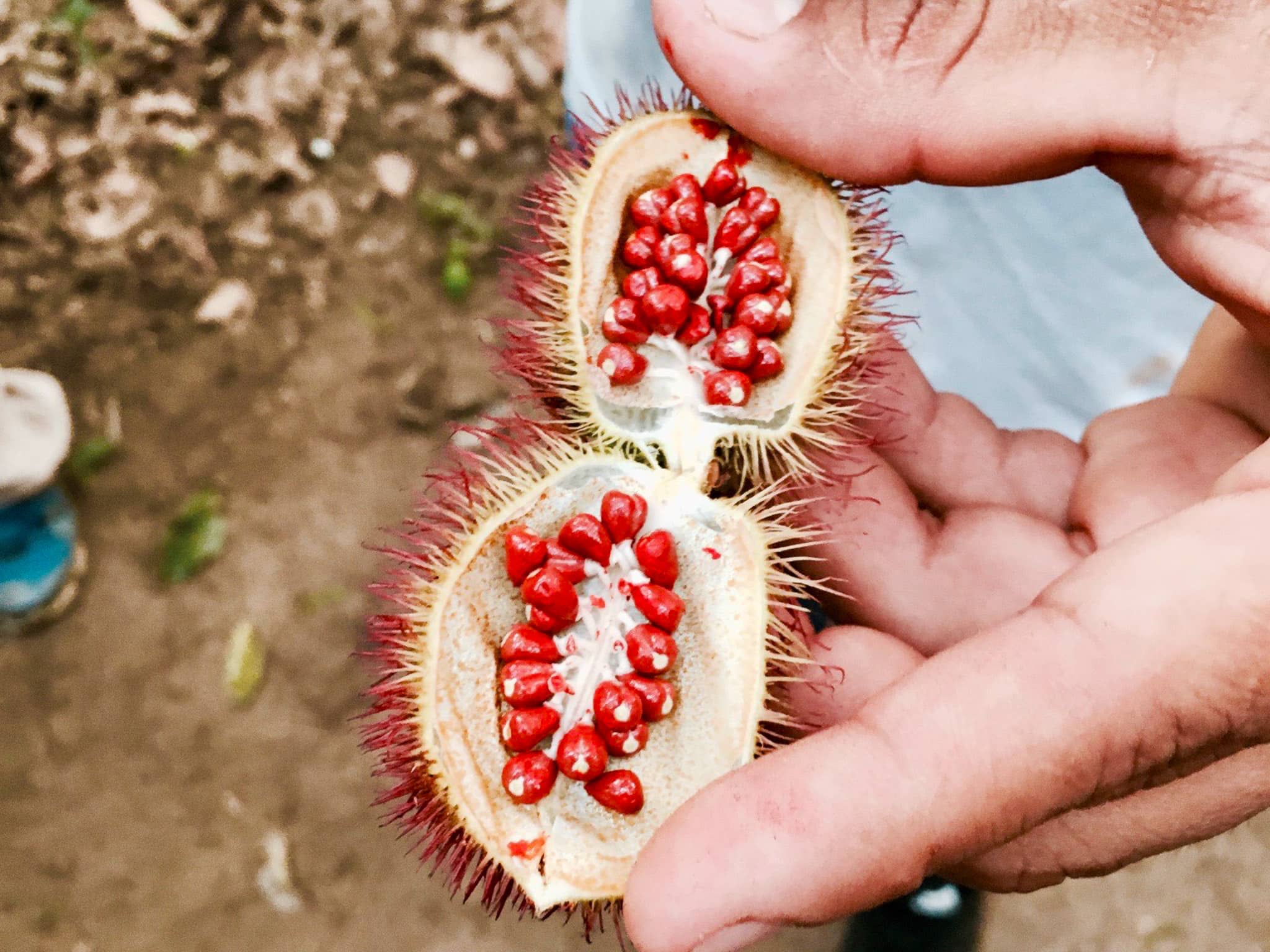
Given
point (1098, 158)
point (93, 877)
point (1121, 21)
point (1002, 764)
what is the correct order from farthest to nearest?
point (93, 877), point (1098, 158), point (1121, 21), point (1002, 764)

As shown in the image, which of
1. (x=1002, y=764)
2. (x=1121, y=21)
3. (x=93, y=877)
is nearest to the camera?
(x=1002, y=764)

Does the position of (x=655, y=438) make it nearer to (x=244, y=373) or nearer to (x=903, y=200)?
Result: (x=903, y=200)

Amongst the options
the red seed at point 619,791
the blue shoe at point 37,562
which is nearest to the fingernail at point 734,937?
the red seed at point 619,791

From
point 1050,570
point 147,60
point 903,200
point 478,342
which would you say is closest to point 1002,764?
point 1050,570

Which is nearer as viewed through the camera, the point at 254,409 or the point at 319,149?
the point at 254,409

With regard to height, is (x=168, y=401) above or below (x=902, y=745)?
below

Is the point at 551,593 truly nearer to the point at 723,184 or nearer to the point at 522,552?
the point at 522,552

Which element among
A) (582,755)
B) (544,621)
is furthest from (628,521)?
(582,755)
